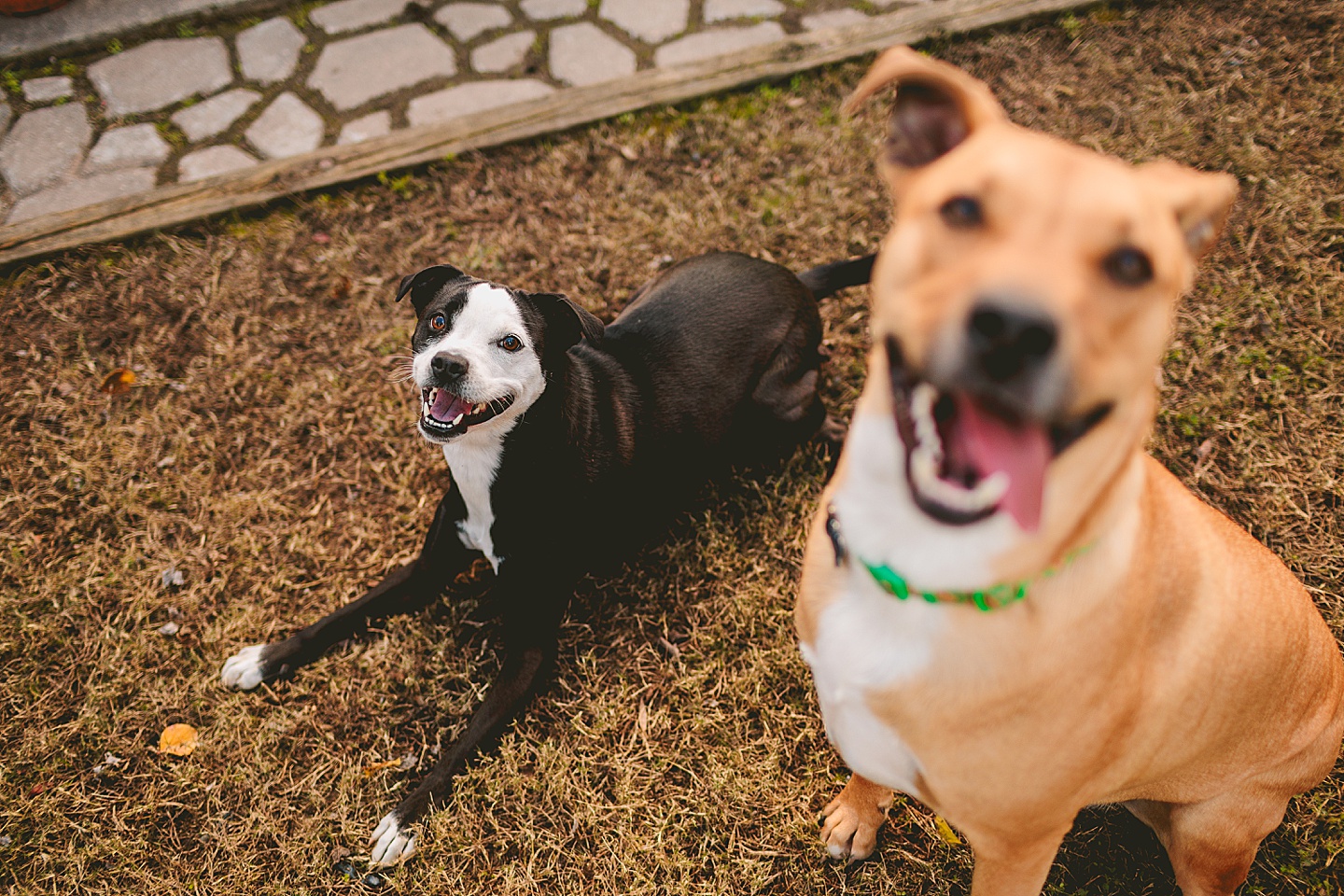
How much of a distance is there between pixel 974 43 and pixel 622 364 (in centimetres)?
362

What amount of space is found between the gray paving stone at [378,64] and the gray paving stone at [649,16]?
1.11 meters

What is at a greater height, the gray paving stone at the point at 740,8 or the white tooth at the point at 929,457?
the white tooth at the point at 929,457

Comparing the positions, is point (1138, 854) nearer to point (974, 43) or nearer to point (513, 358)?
point (513, 358)

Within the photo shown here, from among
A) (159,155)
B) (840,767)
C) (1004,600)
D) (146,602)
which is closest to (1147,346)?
(1004,600)

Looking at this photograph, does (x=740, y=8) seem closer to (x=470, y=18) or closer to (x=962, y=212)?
(x=470, y=18)

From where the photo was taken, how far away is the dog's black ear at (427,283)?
3226 mm

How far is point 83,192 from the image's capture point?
492 cm

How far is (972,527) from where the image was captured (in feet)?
5.38

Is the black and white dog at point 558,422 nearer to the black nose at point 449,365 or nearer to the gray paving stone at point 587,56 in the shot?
the black nose at point 449,365

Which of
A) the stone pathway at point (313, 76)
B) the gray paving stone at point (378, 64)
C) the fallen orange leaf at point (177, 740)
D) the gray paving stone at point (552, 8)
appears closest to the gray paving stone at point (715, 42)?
the stone pathway at point (313, 76)

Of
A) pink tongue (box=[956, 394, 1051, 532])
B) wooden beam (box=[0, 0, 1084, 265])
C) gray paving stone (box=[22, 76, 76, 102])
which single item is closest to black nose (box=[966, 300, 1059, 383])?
pink tongue (box=[956, 394, 1051, 532])

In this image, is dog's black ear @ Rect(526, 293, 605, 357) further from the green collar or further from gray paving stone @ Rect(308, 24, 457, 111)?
gray paving stone @ Rect(308, 24, 457, 111)

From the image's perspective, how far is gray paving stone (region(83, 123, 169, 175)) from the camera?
16.5 feet

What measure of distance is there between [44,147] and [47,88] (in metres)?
0.52
